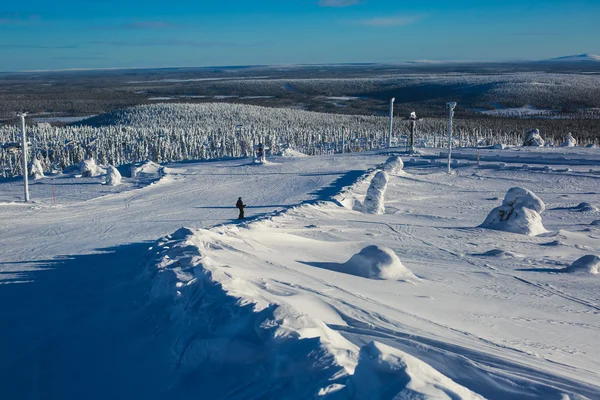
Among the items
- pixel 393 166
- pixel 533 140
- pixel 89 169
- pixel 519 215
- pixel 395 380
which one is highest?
pixel 395 380

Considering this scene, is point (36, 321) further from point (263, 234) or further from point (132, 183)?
point (132, 183)

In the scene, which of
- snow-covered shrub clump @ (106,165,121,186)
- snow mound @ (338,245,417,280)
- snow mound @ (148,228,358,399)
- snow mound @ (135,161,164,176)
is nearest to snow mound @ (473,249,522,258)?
snow mound @ (338,245,417,280)

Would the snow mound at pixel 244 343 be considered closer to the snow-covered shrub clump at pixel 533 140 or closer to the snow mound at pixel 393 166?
the snow mound at pixel 393 166

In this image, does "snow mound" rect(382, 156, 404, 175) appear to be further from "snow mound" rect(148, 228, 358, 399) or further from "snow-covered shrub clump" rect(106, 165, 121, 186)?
"snow mound" rect(148, 228, 358, 399)

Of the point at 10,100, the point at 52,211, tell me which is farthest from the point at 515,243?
the point at 10,100

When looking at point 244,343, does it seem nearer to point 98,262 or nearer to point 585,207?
point 98,262

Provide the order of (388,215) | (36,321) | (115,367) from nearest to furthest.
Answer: (115,367) → (36,321) → (388,215)

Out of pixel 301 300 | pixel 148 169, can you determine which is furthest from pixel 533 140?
pixel 301 300

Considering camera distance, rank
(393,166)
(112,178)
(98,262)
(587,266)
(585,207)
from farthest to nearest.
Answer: (393,166), (112,178), (585,207), (98,262), (587,266)
